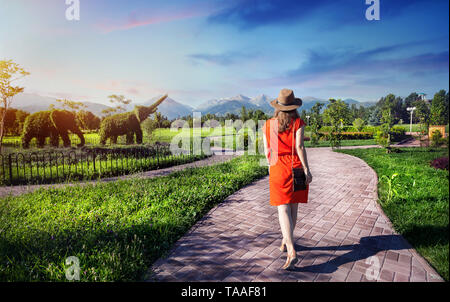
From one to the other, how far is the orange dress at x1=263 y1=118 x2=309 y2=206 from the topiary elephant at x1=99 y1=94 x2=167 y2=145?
11678mm

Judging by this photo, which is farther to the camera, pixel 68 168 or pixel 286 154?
pixel 68 168

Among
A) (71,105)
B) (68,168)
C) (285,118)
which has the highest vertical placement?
(71,105)

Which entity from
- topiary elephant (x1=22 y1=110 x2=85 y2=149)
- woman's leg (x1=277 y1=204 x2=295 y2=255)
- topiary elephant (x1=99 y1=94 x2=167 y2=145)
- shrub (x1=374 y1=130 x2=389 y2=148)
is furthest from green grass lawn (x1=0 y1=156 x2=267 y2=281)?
shrub (x1=374 y1=130 x2=389 y2=148)

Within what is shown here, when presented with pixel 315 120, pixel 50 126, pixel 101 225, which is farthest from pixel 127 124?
pixel 315 120

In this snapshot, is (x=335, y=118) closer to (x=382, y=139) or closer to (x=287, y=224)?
→ (x=382, y=139)

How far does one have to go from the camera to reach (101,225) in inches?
151

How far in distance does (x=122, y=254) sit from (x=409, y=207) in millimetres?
5164

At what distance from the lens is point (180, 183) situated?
6570 millimetres

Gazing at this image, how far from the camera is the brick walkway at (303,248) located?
105 inches

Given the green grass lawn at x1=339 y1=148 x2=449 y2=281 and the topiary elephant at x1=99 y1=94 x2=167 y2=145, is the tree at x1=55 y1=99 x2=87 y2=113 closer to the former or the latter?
the topiary elephant at x1=99 y1=94 x2=167 y2=145

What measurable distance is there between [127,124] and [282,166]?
11.9 m

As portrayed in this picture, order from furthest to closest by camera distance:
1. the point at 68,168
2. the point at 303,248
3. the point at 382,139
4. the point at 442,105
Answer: the point at 382,139
the point at 68,168
the point at 442,105
the point at 303,248

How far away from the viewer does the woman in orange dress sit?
9.40 ft
